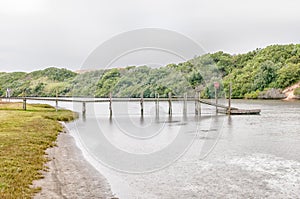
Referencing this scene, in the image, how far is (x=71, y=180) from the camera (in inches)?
388

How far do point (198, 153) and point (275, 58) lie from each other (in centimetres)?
9324

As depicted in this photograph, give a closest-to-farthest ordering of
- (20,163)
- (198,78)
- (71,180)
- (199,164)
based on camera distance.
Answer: (71,180) → (20,163) → (199,164) → (198,78)

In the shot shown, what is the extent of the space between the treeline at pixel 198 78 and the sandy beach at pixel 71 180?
34551 mm

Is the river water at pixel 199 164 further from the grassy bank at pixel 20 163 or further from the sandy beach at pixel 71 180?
the grassy bank at pixel 20 163

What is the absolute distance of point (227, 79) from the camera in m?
104

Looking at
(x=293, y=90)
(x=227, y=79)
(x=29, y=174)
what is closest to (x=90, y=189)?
(x=29, y=174)

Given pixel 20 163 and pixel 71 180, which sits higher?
pixel 20 163

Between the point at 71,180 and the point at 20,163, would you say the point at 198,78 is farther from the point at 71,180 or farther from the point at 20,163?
the point at 20,163

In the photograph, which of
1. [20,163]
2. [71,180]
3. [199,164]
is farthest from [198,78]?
[20,163]

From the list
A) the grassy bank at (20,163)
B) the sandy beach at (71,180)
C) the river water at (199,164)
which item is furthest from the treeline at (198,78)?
the sandy beach at (71,180)

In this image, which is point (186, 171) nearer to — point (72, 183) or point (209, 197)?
point (209, 197)

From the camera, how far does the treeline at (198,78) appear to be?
60906mm

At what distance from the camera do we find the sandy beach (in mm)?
8484

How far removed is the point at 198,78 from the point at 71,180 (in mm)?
80769
